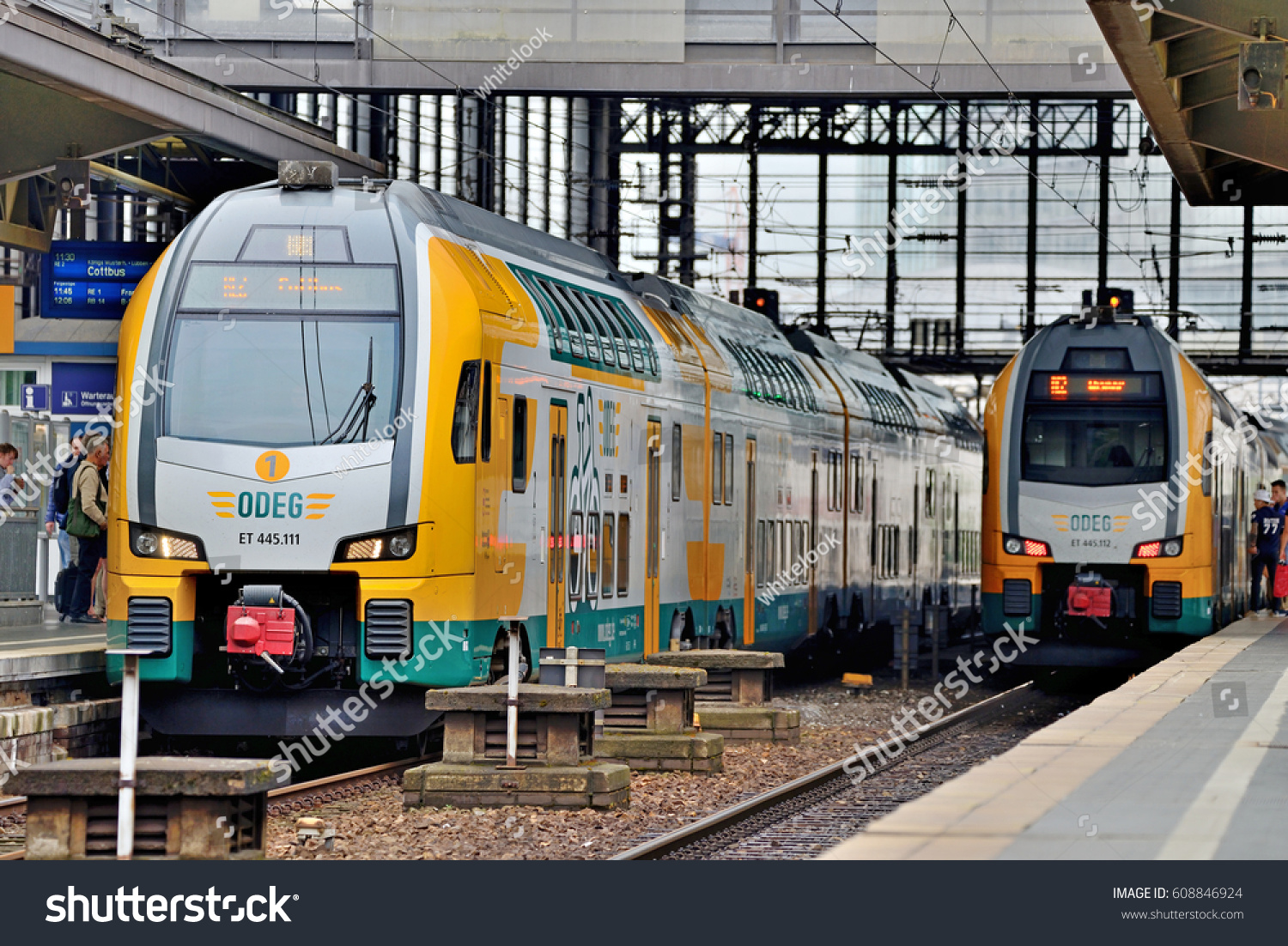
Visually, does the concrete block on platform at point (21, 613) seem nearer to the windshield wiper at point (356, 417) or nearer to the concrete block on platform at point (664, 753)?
the concrete block on platform at point (664, 753)

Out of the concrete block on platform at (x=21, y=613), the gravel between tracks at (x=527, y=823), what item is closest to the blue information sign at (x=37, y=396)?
the concrete block on platform at (x=21, y=613)

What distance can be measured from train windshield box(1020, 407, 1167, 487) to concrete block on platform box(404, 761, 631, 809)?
1027 centimetres

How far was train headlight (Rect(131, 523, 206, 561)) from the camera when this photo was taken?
12828mm

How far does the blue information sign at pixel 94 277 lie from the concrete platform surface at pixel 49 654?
2815mm

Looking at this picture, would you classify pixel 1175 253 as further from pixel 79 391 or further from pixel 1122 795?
pixel 1122 795

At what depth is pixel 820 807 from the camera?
13219 mm

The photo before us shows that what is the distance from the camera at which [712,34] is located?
24.3 metres

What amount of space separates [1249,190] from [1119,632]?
4739mm

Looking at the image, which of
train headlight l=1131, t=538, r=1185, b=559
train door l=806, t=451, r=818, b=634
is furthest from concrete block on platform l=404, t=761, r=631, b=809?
train door l=806, t=451, r=818, b=634

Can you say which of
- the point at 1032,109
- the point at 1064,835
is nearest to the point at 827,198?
the point at 1032,109

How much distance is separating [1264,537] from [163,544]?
17.6 m

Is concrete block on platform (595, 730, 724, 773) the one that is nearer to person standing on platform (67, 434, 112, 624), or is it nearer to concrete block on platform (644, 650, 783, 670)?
concrete block on platform (644, 650, 783, 670)

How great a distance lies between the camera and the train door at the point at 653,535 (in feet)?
56.4

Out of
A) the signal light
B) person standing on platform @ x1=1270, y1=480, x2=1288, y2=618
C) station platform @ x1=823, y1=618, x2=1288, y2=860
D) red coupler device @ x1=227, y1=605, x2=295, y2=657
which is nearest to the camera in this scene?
station platform @ x1=823, y1=618, x2=1288, y2=860
